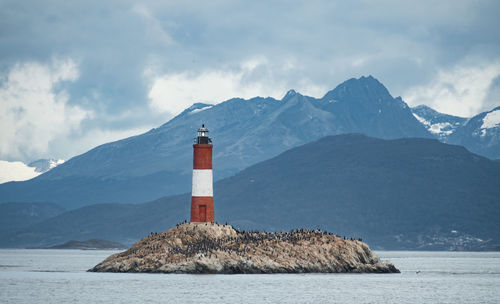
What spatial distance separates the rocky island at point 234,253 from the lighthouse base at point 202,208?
0.86 metres

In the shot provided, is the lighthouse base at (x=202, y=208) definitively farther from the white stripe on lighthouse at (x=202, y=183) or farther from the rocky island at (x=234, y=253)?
the rocky island at (x=234, y=253)

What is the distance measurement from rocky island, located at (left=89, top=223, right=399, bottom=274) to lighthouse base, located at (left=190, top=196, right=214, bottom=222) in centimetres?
86

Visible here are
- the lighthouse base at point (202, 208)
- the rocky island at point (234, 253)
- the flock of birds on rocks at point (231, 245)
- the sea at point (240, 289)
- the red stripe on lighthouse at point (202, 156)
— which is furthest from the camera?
the lighthouse base at point (202, 208)

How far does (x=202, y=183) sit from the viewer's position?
102938 millimetres

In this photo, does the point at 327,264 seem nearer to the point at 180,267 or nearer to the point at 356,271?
the point at 356,271

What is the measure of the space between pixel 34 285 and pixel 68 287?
512 cm

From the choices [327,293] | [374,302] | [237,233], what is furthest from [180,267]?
[374,302]

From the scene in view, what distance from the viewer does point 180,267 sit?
9825 centimetres

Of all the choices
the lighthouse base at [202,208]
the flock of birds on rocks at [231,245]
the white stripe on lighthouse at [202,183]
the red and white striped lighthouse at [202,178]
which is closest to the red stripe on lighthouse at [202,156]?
the red and white striped lighthouse at [202,178]

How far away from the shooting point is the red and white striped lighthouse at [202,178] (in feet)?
338

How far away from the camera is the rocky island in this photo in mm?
98963

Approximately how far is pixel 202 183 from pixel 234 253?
30.0 ft

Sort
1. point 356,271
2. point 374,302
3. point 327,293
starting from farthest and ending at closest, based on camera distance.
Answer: point 356,271 < point 327,293 < point 374,302

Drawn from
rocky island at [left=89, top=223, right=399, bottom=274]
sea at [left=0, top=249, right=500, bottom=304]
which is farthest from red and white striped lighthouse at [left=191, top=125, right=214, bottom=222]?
sea at [left=0, top=249, right=500, bottom=304]
